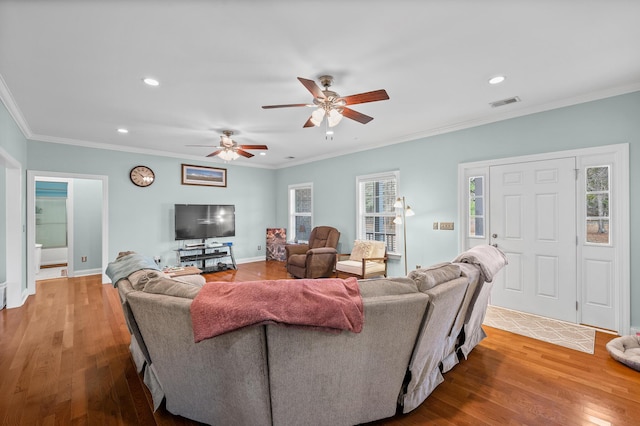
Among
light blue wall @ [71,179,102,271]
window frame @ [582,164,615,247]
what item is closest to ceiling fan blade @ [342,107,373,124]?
window frame @ [582,164,615,247]

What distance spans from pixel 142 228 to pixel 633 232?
740cm

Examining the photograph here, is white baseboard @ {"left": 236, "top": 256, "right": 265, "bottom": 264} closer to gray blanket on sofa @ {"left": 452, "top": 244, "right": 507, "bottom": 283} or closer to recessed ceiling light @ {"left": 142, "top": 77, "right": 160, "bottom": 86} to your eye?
recessed ceiling light @ {"left": 142, "top": 77, "right": 160, "bottom": 86}

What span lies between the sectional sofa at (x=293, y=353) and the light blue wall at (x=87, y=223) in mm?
5508

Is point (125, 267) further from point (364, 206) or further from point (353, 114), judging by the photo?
point (364, 206)

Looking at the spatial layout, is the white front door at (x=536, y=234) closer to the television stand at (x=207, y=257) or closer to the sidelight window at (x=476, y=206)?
the sidelight window at (x=476, y=206)

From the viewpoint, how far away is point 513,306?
373 cm

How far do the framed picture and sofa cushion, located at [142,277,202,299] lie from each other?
16.8 feet

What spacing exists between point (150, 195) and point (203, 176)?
3.88 feet

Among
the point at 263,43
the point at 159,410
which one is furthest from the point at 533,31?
the point at 159,410

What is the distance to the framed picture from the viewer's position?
629 centimetres

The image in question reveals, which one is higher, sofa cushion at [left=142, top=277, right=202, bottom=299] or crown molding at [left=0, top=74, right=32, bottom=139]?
crown molding at [left=0, top=74, right=32, bottom=139]

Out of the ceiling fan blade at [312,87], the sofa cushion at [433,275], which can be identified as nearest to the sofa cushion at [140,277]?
the sofa cushion at [433,275]

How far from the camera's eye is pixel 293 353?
144cm

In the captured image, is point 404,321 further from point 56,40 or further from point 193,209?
point 193,209
